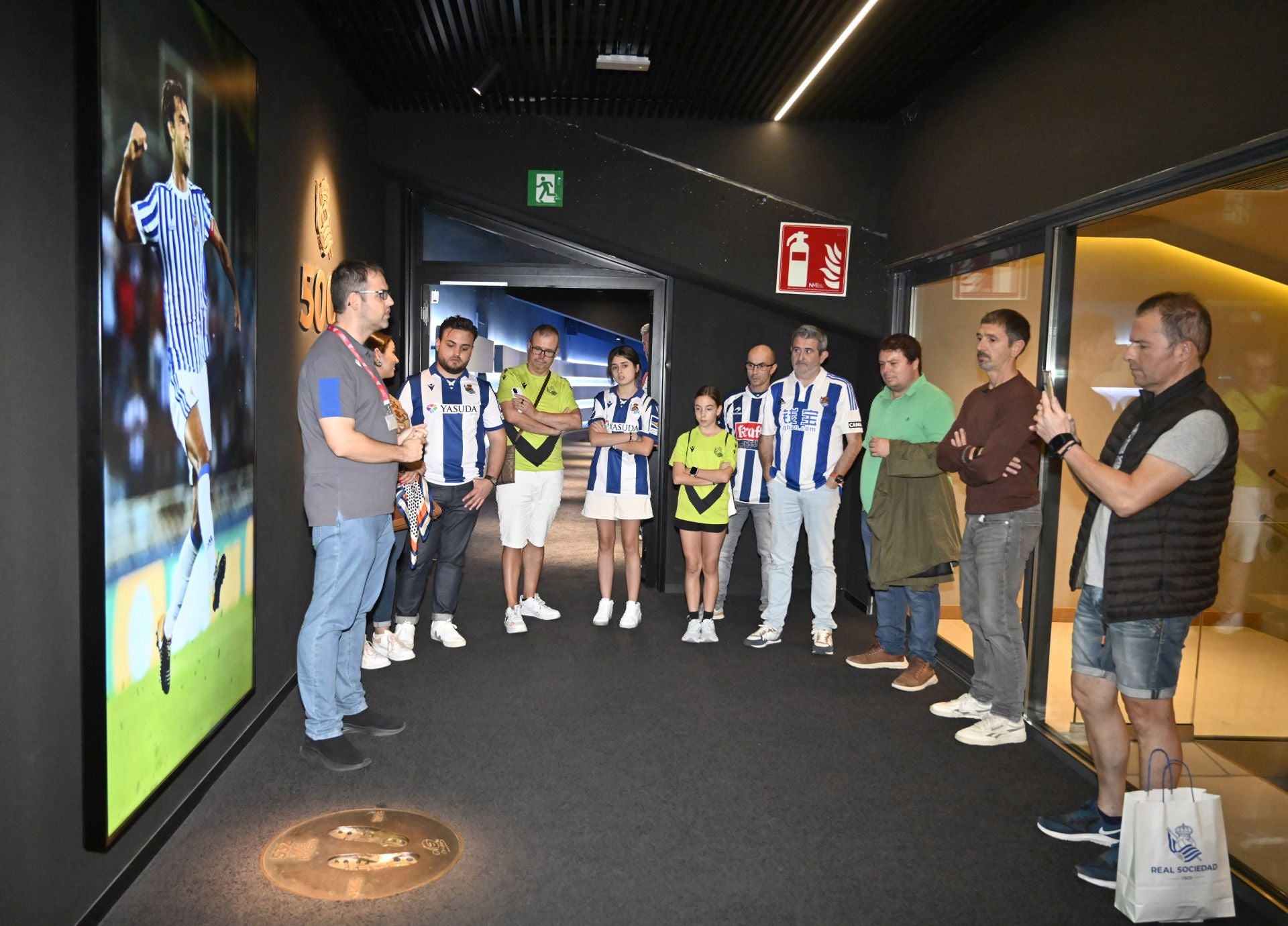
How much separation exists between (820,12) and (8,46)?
3.38m

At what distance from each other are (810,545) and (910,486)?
2.82ft

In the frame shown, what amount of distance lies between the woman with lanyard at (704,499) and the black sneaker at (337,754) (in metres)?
2.17

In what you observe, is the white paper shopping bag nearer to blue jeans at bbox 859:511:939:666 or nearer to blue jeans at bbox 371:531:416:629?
blue jeans at bbox 859:511:939:666

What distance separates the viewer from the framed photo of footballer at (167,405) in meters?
2.23

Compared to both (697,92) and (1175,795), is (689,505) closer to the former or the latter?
(697,92)

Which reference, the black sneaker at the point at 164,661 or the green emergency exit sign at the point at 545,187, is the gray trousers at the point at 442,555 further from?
the green emergency exit sign at the point at 545,187

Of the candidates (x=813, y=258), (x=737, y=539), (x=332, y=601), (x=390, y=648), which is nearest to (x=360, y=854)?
(x=332, y=601)

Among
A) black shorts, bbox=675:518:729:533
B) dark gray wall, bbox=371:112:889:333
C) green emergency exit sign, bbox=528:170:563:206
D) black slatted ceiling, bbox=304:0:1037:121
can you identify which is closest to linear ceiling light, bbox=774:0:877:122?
black slatted ceiling, bbox=304:0:1037:121

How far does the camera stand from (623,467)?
5250mm

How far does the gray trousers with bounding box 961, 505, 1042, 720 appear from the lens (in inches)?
144

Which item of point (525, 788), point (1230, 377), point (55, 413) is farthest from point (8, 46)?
point (1230, 377)

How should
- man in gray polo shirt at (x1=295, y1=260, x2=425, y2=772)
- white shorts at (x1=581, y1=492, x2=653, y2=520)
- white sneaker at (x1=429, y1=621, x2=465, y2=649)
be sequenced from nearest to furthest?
man in gray polo shirt at (x1=295, y1=260, x2=425, y2=772), white sneaker at (x1=429, y1=621, x2=465, y2=649), white shorts at (x1=581, y1=492, x2=653, y2=520)

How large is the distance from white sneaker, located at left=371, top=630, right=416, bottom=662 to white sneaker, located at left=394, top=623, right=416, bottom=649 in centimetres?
3

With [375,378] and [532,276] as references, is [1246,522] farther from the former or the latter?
[532,276]
